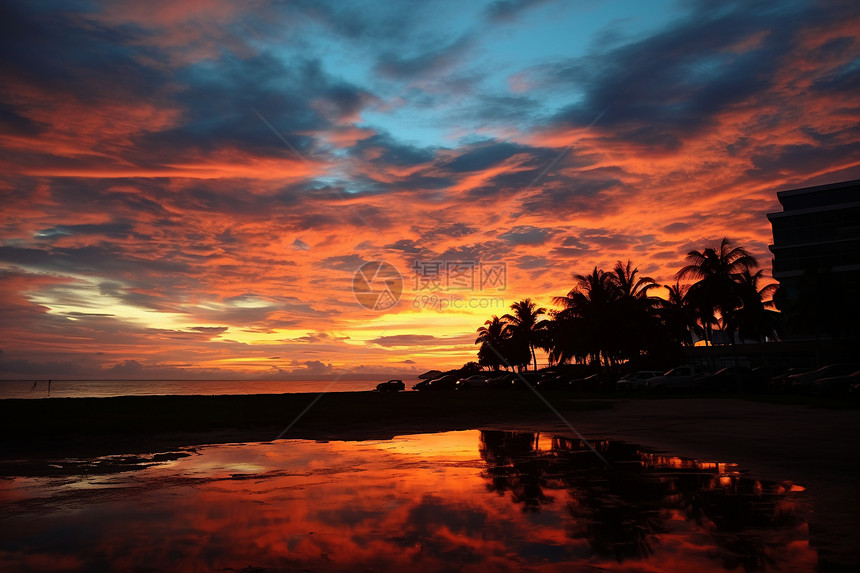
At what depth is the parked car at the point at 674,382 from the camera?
4325 cm

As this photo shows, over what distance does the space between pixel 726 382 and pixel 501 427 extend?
29.2 meters

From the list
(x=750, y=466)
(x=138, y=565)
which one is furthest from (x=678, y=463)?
(x=138, y=565)

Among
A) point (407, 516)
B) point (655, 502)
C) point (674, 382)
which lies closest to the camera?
point (407, 516)

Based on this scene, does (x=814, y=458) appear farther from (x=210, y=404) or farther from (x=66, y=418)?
(x=210, y=404)

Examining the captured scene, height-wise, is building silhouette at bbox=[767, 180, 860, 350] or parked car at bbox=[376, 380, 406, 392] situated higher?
building silhouette at bbox=[767, 180, 860, 350]

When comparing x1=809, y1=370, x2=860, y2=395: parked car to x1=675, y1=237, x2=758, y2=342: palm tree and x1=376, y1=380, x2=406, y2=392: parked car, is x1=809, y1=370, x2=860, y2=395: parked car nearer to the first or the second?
x1=675, y1=237, x2=758, y2=342: palm tree

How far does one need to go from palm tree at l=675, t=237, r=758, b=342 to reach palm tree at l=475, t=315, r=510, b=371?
4048 centimetres

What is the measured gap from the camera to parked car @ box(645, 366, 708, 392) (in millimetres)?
43250

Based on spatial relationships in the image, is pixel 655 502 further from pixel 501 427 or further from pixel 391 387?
pixel 391 387

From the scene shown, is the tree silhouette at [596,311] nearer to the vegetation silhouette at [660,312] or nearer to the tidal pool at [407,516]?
the vegetation silhouette at [660,312]

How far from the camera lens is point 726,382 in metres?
42.8

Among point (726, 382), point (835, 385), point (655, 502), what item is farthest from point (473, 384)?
point (655, 502)

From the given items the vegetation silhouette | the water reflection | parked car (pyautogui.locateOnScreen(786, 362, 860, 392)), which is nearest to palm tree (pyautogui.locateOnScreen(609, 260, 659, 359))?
the vegetation silhouette

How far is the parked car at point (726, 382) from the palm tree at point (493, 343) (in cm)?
4649
